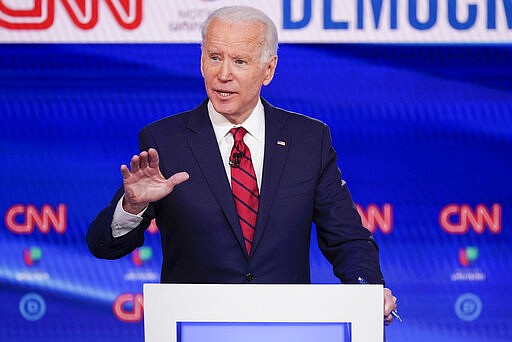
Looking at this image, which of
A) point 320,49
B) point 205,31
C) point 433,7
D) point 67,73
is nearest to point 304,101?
point 320,49

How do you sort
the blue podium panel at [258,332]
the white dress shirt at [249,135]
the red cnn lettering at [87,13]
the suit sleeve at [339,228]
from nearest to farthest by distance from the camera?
the blue podium panel at [258,332], the suit sleeve at [339,228], the white dress shirt at [249,135], the red cnn lettering at [87,13]

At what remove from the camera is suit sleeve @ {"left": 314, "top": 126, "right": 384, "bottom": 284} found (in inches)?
87.9

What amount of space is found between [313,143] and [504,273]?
1803 mm

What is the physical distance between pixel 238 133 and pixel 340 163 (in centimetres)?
154

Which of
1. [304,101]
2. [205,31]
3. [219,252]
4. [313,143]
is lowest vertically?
[219,252]

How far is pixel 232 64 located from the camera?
2303 mm

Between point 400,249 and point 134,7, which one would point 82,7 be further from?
point 400,249

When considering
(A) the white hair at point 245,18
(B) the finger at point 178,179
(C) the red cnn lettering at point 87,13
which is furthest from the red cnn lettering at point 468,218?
(B) the finger at point 178,179

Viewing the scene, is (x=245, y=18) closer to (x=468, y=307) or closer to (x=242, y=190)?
(x=242, y=190)

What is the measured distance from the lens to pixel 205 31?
90.5 inches

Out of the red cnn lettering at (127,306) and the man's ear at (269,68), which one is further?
the red cnn lettering at (127,306)

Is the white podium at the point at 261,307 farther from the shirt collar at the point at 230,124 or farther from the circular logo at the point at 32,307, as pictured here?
the circular logo at the point at 32,307

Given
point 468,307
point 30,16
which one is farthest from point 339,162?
point 30,16

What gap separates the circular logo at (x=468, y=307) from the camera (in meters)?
3.91
